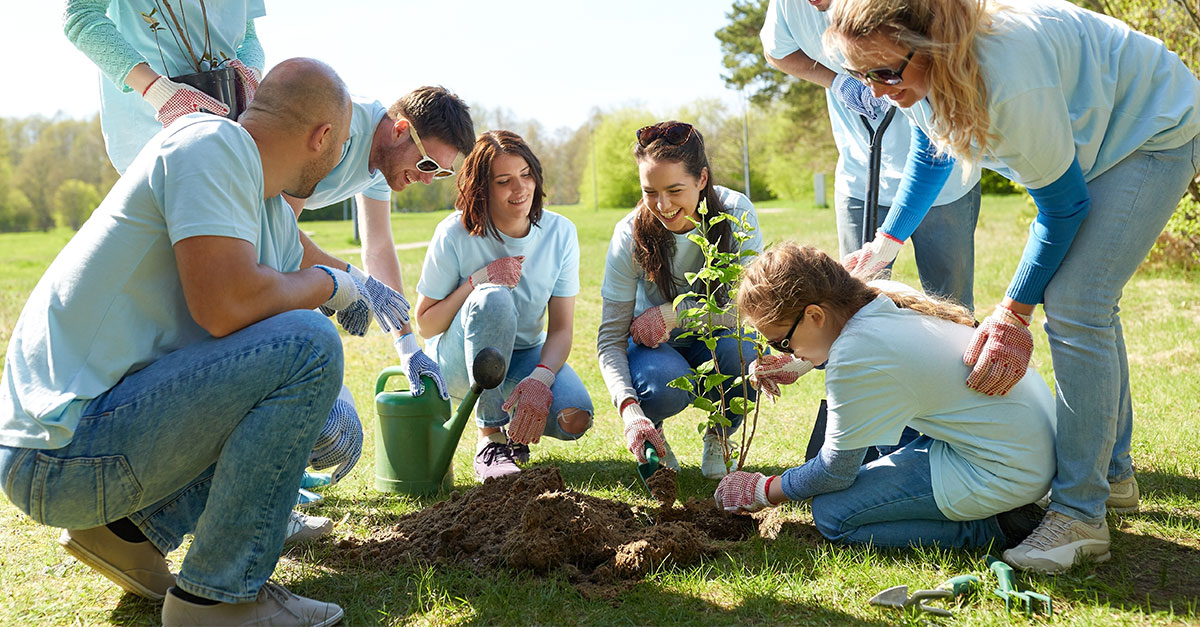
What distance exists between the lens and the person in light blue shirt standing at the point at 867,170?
3430 millimetres

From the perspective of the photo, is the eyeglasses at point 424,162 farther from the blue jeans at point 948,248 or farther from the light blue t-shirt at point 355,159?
the blue jeans at point 948,248

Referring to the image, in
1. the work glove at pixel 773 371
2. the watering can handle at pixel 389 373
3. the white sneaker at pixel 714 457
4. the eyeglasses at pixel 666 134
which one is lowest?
the white sneaker at pixel 714 457

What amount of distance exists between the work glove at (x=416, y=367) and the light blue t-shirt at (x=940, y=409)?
1.49 metres

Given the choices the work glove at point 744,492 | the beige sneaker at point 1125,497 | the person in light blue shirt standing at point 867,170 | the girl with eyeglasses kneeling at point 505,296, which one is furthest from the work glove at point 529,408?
the beige sneaker at point 1125,497

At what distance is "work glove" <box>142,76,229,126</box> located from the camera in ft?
9.37

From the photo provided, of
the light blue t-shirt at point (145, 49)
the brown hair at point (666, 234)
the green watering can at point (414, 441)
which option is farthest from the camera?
the brown hair at point (666, 234)

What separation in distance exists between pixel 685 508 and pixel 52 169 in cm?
4847

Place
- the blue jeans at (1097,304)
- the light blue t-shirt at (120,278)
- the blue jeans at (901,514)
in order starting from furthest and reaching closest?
1. the blue jeans at (901,514)
2. the blue jeans at (1097,304)
3. the light blue t-shirt at (120,278)

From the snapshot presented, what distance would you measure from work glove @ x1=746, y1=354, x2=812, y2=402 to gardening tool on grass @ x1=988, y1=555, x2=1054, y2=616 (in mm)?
917

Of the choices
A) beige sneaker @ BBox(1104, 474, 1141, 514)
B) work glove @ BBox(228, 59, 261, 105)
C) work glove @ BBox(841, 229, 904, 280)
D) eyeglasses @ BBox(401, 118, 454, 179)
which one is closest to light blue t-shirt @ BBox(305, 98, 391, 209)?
eyeglasses @ BBox(401, 118, 454, 179)

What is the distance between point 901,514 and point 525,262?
6.24 ft

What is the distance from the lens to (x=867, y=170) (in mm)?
3564

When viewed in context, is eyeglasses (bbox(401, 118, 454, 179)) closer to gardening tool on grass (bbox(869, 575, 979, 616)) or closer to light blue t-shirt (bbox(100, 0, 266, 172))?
light blue t-shirt (bbox(100, 0, 266, 172))

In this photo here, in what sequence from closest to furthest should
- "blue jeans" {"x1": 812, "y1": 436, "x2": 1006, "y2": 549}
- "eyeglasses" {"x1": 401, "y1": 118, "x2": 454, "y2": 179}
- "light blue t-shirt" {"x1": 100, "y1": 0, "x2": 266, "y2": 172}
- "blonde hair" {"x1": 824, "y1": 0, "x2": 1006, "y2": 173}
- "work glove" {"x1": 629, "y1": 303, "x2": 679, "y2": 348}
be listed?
"blonde hair" {"x1": 824, "y1": 0, "x2": 1006, "y2": 173} → "blue jeans" {"x1": 812, "y1": 436, "x2": 1006, "y2": 549} → "light blue t-shirt" {"x1": 100, "y1": 0, "x2": 266, "y2": 172} → "eyeglasses" {"x1": 401, "y1": 118, "x2": 454, "y2": 179} → "work glove" {"x1": 629, "y1": 303, "x2": 679, "y2": 348}
